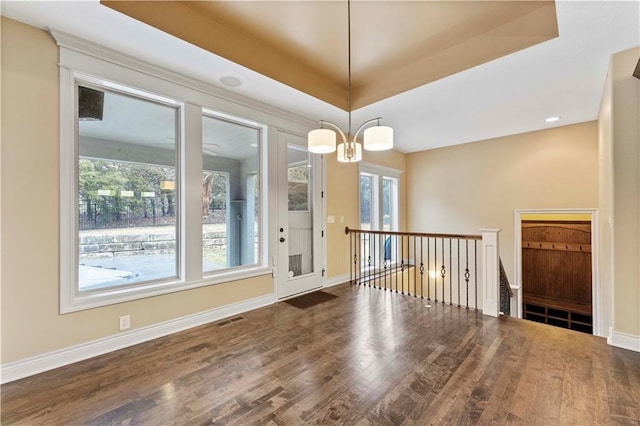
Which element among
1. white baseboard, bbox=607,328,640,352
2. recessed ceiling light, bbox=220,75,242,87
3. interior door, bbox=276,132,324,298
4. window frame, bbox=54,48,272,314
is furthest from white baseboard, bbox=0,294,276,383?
white baseboard, bbox=607,328,640,352

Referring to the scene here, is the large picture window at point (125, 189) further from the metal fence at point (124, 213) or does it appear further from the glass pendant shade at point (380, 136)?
the glass pendant shade at point (380, 136)

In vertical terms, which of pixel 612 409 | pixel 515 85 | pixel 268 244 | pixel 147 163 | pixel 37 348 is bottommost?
pixel 612 409

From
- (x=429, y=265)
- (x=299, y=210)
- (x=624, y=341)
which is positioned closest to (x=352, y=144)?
(x=299, y=210)

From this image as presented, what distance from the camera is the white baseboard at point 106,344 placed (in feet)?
6.91

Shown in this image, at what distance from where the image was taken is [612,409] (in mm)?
1742

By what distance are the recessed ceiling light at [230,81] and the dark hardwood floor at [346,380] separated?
2.79 m

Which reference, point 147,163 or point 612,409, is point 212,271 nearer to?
point 147,163

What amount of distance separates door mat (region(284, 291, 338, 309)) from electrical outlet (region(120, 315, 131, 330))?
1893mm

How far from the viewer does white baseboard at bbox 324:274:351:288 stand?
184 inches

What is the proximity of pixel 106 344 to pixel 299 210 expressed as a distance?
2.78 m

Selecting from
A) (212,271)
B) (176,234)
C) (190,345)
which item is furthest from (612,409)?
(176,234)

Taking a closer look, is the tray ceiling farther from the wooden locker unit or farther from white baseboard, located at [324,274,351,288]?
the wooden locker unit

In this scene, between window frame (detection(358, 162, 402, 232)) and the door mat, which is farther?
window frame (detection(358, 162, 402, 232))

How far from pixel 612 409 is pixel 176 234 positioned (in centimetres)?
390
